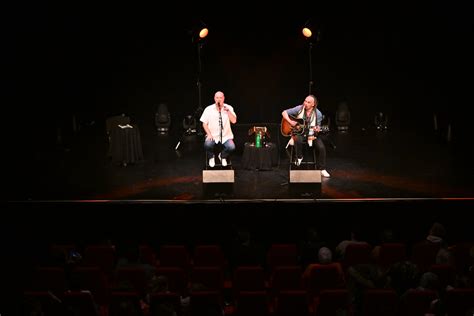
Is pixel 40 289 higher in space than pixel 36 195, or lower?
lower

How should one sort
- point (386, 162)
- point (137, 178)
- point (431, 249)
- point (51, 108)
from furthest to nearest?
point (51, 108), point (386, 162), point (137, 178), point (431, 249)

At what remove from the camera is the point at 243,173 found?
1045 centimetres

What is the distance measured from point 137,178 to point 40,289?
3578 mm

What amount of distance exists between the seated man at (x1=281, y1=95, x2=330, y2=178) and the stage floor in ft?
1.10

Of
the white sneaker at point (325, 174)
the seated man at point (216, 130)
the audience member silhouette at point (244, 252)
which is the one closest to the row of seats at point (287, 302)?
the audience member silhouette at point (244, 252)

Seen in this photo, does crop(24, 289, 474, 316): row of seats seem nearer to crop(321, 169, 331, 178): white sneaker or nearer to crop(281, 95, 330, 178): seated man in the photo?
crop(321, 169, 331, 178): white sneaker

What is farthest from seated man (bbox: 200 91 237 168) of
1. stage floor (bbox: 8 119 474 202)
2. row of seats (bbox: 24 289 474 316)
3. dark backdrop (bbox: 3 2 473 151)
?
row of seats (bbox: 24 289 474 316)

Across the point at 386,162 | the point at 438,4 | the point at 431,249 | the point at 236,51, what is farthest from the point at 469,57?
the point at 431,249

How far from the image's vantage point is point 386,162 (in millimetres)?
11047

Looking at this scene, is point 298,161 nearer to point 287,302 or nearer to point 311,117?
point 311,117

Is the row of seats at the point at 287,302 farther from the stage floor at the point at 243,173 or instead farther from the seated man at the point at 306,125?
the seated man at the point at 306,125

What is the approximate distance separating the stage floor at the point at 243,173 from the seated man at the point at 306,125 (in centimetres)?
33

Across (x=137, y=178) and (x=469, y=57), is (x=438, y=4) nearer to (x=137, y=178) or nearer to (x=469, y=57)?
(x=469, y=57)

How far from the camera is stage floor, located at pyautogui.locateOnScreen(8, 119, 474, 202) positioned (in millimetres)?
9336
